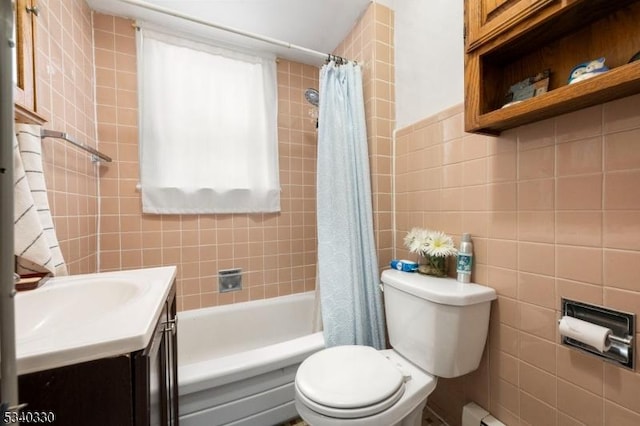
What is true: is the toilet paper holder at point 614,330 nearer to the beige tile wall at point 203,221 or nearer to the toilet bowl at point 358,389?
the toilet bowl at point 358,389

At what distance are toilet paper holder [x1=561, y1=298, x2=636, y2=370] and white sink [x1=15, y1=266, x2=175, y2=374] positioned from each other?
1.14m

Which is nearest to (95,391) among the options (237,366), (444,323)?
(237,366)

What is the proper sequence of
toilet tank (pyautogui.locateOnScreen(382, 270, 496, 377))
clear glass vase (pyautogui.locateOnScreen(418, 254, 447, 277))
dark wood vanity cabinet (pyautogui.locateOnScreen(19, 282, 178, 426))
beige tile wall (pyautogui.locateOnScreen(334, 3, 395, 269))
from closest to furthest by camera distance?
dark wood vanity cabinet (pyautogui.locateOnScreen(19, 282, 178, 426)), toilet tank (pyautogui.locateOnScreen(382, 270, 496, 377)), clear glass vase (pyautogui.locateOnScreen(418, 254, 447, 277)), beige tile wall (pyautogui.locateOnScreen(334, 3, 395, 269))

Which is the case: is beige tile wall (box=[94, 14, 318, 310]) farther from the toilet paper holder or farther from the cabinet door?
the toilet paper holder

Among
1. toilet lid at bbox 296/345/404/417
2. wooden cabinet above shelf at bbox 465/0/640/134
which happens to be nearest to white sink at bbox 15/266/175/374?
toilet lid at bbox 296/345/404/417

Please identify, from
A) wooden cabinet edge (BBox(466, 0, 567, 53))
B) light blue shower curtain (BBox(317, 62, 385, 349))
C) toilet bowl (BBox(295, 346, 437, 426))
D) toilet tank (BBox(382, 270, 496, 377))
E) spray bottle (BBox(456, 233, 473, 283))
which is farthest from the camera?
light blue shower curtain (BBox(317, 62, 385, 349))

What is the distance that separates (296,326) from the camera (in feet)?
6.28

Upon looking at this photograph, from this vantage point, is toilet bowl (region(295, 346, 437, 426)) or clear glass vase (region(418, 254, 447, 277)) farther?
clear glass vase (region(418, 254, 447, 277))

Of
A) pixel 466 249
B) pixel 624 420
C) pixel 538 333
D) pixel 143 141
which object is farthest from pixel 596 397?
pixel 143 141

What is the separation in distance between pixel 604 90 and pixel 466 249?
628 mm

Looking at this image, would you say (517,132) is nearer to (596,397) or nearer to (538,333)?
(538,333)

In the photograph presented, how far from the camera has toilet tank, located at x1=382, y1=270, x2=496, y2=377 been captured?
935mm

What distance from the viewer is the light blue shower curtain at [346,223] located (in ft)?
4.46

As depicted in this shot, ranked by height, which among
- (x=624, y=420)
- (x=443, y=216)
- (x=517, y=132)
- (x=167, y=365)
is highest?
(x=517, y=132)
